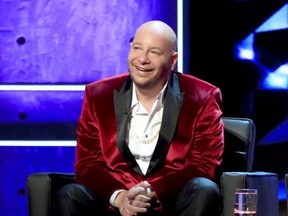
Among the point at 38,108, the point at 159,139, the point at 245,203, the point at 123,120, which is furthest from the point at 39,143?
the point at 245,203

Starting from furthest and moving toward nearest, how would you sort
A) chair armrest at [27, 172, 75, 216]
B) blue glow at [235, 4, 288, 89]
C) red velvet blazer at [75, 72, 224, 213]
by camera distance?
blue glow at [235, 4, 288, 89] < red velvet blazer at [75, 72, 224, 213] < chair armrest at [27, 172, 75, 216]

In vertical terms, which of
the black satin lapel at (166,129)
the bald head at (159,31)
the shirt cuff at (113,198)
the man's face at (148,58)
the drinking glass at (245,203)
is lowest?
the shirt cuff at (113,198)

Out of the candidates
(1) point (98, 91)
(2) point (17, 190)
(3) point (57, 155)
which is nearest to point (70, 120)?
(3) point (57, 155)

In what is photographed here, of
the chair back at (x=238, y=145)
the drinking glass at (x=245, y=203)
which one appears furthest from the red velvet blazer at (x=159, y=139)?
the drinking glass at (x=245, y=203)

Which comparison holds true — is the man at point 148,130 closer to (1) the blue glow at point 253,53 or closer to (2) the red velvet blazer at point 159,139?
(2) the red velvet blazer at point 159,139

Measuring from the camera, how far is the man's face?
267 centimetres

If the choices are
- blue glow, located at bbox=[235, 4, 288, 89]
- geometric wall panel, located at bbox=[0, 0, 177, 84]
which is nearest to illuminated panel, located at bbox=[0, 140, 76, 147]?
geometric wall panel, located at bbox=[0, 0, 177, 84]

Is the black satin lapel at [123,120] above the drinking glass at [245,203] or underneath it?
above

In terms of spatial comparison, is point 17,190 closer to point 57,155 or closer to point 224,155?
point 57,155

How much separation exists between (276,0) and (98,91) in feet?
3.57

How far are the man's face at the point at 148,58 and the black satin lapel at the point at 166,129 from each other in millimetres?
106

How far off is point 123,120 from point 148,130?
0.11m

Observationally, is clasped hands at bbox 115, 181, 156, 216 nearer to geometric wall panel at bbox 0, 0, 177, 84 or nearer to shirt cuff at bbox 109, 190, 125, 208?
shirt cuff at bbox 109, 190, 125, 208

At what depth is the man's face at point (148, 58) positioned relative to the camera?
105 inches
